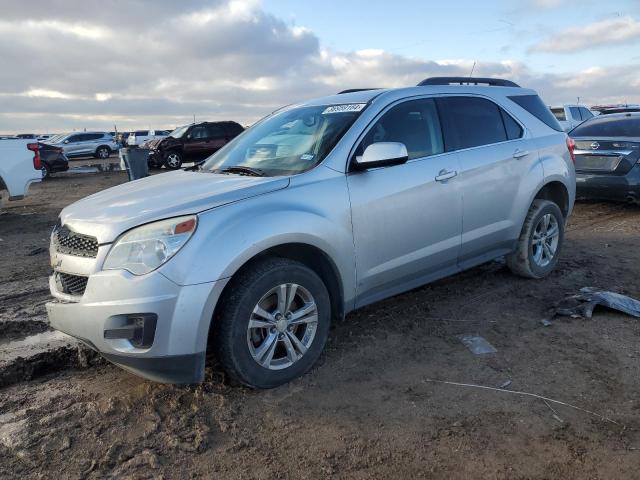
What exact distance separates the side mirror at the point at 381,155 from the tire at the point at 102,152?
3184 centimetres

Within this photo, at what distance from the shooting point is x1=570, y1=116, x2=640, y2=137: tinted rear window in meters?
8.86

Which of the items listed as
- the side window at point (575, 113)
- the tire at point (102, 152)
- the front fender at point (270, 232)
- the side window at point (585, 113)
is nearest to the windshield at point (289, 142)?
the front fender at point (270, 232)

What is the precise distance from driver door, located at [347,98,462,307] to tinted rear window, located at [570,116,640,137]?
5.94 m

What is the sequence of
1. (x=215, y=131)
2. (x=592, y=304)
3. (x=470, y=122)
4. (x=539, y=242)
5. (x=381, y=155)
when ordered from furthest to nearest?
(x=215, y=131) → (x=539, y=242) → (x=470, y=122) → (x=592, y=304) → (x=381, y=155)

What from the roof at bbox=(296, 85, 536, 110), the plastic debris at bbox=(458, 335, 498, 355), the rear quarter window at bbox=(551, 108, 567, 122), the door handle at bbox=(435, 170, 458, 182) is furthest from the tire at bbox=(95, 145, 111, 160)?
the plastic debris at bbox=(458, 335, 498, 355)

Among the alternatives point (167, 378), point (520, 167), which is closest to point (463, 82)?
point (520, 167)

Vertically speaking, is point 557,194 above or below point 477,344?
above

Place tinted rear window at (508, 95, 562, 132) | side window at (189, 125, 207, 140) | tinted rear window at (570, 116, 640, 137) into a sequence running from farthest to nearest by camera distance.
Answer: side window at (189, 125, 207, 140) → tinted rear window at (570, 116, 640, 137) → tinted rear window at (508, 95, 562, 132)

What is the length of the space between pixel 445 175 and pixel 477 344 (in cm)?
128

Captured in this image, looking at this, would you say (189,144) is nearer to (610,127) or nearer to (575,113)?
(575,113)

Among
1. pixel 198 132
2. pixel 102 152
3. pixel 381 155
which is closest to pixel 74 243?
pixel 381 155

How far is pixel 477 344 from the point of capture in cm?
403

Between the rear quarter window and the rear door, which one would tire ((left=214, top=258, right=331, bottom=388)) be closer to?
the rear door

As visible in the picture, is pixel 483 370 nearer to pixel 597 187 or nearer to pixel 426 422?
pixel 426 422
